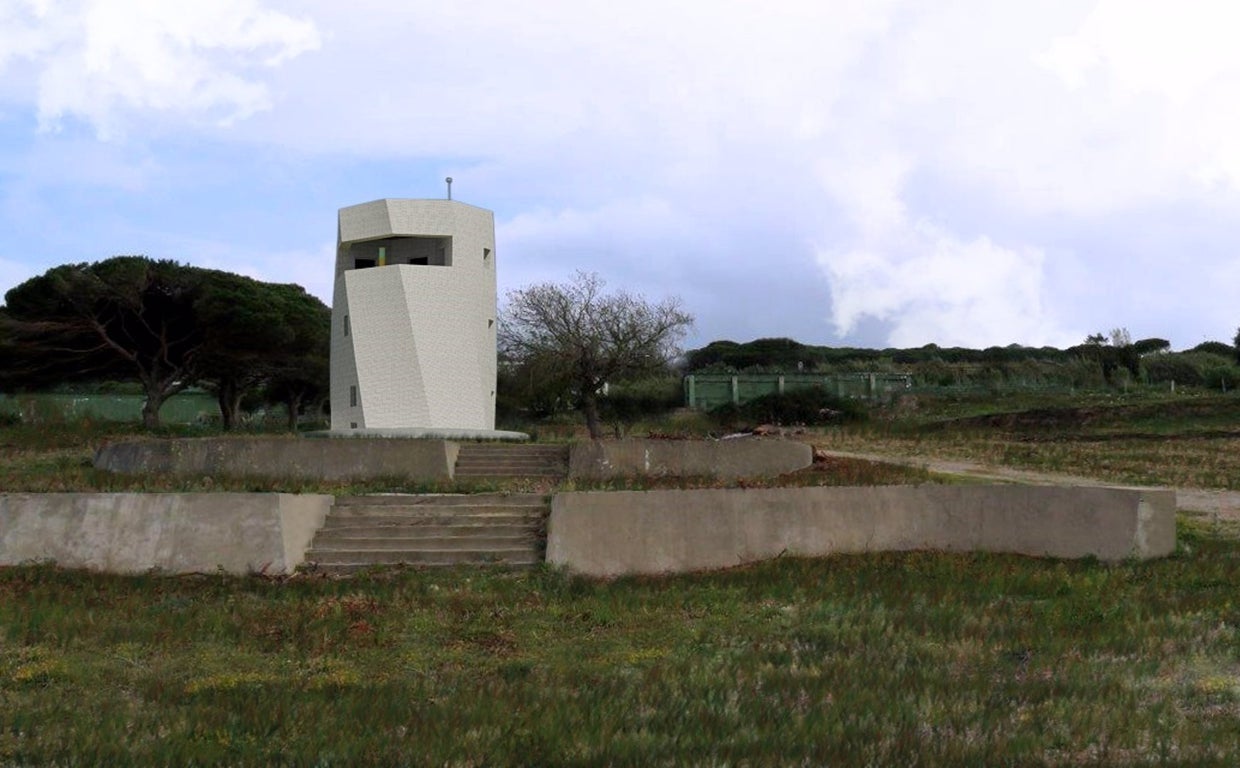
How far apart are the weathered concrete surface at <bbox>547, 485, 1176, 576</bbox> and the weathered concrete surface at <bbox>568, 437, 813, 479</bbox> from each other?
16.5ft

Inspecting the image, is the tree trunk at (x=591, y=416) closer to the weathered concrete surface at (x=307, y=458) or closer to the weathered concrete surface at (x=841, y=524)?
the weathered concrete surface at (x=307, y=458)

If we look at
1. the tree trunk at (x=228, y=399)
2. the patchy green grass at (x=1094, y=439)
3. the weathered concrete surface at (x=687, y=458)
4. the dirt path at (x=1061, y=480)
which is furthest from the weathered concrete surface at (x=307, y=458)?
the tree trunk at (x=228, y=399)

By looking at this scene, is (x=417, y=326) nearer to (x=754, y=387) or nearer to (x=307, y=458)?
(x=307, y=458)

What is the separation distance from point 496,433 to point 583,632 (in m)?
16.8

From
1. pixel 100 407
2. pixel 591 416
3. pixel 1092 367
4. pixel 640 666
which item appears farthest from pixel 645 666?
pixel 100 407

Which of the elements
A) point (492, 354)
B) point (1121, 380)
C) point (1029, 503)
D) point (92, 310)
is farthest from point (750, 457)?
point (1121, 380)

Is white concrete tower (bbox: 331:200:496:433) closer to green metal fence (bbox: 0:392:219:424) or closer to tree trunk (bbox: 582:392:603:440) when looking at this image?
tree trunk (bbox: 582:392:603:440)

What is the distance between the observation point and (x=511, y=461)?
21.3 m

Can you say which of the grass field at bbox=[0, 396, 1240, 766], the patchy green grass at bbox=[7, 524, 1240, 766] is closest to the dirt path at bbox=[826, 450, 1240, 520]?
the grass field at bbox=[0, 396, 1240, 766]

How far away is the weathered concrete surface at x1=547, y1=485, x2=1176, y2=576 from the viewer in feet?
42.8

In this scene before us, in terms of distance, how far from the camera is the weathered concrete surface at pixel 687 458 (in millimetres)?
19344

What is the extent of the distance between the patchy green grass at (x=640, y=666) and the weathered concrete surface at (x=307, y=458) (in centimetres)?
639

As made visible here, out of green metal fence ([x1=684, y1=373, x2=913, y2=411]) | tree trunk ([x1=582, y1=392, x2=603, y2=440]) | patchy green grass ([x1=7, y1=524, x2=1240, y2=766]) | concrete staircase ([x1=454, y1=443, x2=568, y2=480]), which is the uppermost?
green metal fence ([x1=684, y1=373, x2=913, y2=411])

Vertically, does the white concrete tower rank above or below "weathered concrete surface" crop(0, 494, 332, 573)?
above
